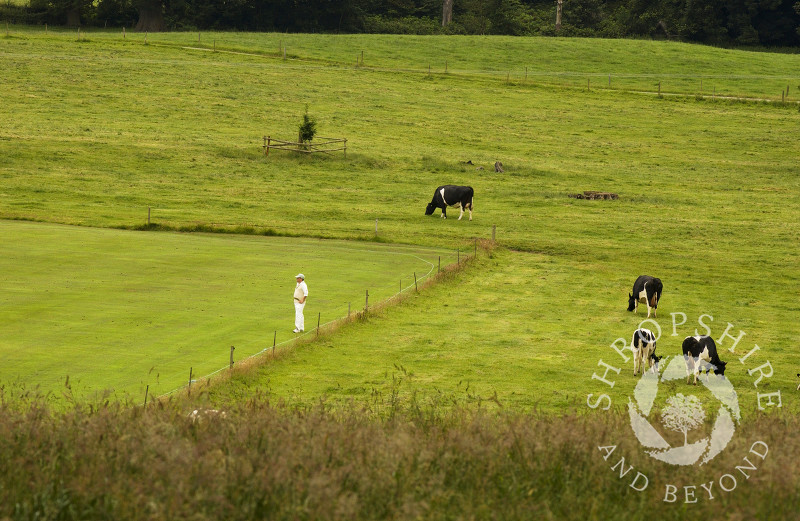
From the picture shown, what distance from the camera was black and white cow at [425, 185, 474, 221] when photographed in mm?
56969

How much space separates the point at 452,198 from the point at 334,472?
154 ft

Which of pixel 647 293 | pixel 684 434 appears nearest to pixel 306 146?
pixel 647 293

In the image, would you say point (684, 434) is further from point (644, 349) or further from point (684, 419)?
point (644, 349)

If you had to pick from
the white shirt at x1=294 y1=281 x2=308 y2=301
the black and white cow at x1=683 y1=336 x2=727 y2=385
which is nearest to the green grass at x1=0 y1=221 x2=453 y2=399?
the white shirt at x1=294 y1=281 x2=308 y2=301

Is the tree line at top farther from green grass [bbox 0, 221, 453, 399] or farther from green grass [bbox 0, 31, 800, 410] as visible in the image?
green grass [bbox 0, 221, 453, 399]

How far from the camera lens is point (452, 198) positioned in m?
57.2

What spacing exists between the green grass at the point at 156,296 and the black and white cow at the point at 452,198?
36.0 ft

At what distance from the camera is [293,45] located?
117562 mm

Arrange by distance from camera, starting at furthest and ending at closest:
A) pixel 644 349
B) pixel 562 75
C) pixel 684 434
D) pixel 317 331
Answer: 1. pixel 562 75
2. pixel 317 331
3. pixel 644 349
4. pixel 684 434

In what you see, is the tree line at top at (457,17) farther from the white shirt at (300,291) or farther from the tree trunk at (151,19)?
the white shirt at (300,291)

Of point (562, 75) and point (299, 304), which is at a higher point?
point (562, 75)

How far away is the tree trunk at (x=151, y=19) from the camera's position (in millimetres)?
130375

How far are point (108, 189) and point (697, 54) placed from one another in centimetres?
8221

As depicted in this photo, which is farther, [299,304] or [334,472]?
[299,304]
